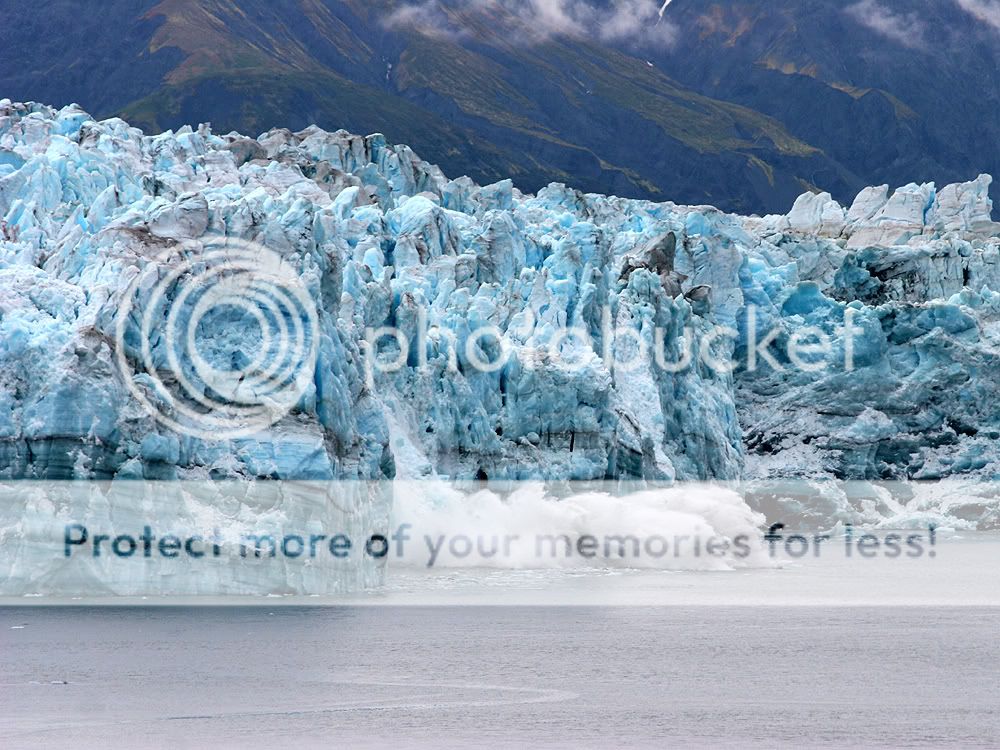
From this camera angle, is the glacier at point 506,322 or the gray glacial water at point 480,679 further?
the glacier at point 506,322

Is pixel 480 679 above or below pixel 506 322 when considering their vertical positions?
below

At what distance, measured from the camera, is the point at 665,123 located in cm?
17312

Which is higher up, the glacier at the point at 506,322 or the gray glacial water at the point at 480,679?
the glacier at the point at 506,322

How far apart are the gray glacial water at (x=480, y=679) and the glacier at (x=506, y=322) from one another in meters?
Answer: 4.02

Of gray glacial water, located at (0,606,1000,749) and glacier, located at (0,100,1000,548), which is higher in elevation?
glacier, located at (0,100,1000,548)

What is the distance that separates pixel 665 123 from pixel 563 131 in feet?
37.0

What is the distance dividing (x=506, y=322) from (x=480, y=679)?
85.1 ft

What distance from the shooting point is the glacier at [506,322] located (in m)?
35.1

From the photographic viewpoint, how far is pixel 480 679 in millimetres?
31250

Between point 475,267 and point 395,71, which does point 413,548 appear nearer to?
point 475,267

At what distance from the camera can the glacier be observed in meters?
35.1

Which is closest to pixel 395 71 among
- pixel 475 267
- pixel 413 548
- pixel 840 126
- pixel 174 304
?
pixel 840 126

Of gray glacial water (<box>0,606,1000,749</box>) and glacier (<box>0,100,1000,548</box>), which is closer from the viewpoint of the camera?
gray glacial water (<box>0,606,1000,749</box>)

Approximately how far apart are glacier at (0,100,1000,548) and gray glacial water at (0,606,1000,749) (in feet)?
13.2
